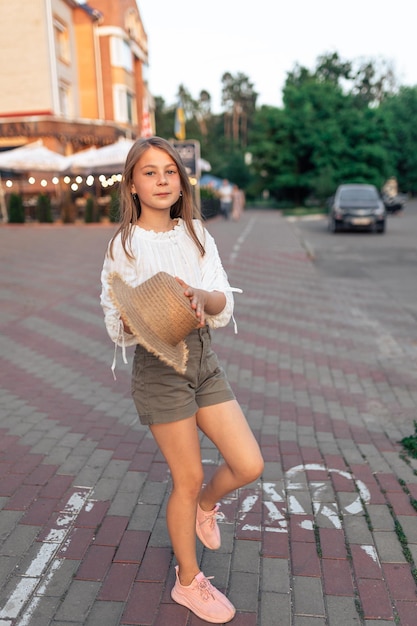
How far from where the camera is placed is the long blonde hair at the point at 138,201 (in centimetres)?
215

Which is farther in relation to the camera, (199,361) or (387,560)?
(387,560)

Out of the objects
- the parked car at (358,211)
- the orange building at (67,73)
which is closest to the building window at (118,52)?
the orange building at (67,73)

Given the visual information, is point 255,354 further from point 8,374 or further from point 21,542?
point 21,542

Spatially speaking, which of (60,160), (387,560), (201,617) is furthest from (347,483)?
(60,160)

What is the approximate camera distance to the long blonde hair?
2.15m

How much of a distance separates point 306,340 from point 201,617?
187 inches

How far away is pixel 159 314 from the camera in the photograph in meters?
1.89

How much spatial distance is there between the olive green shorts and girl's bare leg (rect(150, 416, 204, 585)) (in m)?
0.05

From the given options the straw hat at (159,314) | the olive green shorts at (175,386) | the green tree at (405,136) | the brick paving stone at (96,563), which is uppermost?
the green tree at (405,136)

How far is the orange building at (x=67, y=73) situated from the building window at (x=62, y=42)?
44 millimetres

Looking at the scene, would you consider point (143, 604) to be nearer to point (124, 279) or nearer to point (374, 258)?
point (124, 279)

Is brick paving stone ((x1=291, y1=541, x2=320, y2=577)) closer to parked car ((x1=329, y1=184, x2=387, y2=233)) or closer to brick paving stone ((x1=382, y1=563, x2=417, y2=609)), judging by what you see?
brick paving stone ((x1=382, y1=563, x2=417, y2=609))

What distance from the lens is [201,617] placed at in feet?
7.35

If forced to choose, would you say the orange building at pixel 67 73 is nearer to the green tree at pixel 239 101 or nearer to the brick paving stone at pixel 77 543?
the brick paving stone at pixel 77 543
